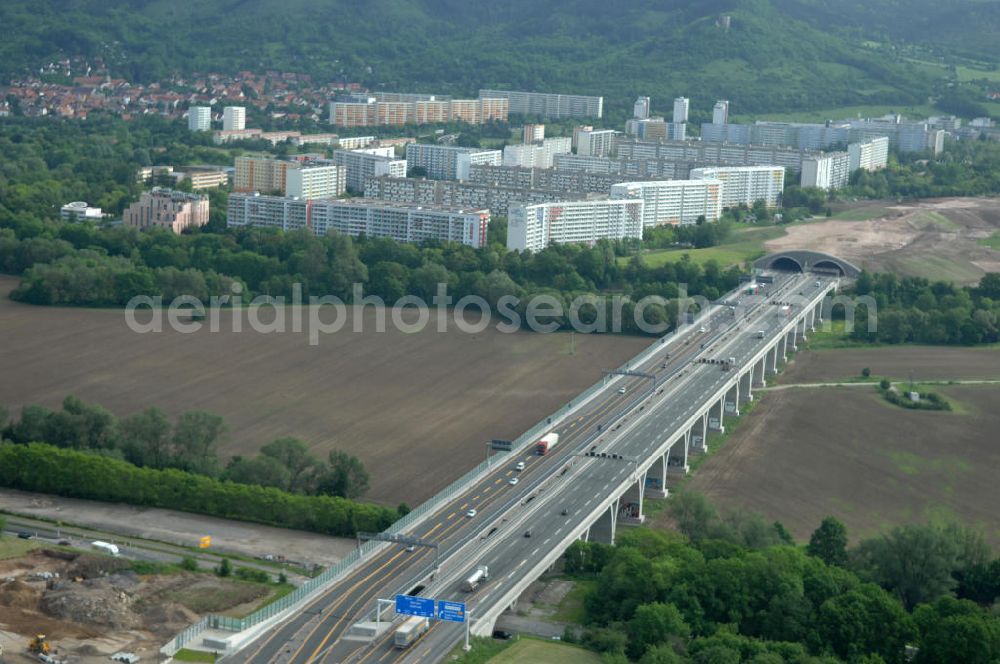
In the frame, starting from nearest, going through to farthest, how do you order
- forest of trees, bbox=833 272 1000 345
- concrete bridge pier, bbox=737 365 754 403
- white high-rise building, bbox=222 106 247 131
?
concrete bridge pier, bbox=737 365 754 403, forest of trees, bbox=833 272 1000 345, white high-rise building, bbox=222 106 247 131

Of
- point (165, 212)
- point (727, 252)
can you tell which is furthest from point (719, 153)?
point (165, 212)

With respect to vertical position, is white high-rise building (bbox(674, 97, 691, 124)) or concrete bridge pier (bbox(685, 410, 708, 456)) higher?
white high-rise building (bbox(674, 97, 691, 124))

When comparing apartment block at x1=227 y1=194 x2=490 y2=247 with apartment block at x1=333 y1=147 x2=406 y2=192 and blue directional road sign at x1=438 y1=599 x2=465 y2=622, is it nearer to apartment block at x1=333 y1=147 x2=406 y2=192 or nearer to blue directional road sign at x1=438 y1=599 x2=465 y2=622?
apartment block at x1=333 y1=147 x2=406 y2=192

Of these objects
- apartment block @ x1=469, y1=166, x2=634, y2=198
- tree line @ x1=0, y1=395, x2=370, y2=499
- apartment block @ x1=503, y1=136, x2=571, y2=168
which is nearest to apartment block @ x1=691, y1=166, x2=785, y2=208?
apartment block @ x1=469, y1=166, x2=634, y2=198

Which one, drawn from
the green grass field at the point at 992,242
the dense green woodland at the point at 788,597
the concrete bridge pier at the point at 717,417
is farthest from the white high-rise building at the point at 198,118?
the dense green woodland at the point at 788,597

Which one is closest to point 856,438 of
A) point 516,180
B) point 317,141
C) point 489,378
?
point 489,378

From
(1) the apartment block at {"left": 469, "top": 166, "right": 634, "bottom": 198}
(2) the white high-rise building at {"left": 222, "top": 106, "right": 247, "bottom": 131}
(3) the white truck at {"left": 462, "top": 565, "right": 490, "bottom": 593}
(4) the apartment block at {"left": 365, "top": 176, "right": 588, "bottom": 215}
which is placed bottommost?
(3) the white truck at {"left": 462, "top": 565, "right": 490, "bottom": 593}

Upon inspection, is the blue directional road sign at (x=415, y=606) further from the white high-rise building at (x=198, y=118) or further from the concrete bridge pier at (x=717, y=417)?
the white high-rise building at (x=198, y=118)
